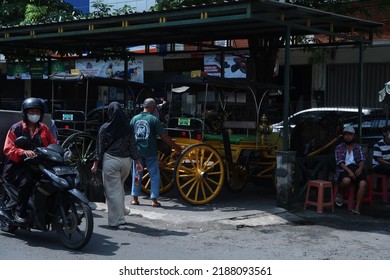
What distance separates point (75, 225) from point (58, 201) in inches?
14.6

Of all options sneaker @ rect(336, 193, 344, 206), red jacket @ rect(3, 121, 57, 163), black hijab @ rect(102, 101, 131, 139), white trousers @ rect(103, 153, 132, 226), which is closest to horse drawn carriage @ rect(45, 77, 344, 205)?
sneaker @ rect(336, 193, 344, 206)

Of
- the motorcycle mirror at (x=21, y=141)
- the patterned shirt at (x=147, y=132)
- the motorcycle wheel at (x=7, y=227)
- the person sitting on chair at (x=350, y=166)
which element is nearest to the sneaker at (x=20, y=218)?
the motorcycle wheel at (x=7, y=227)

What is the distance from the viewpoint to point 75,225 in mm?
6438

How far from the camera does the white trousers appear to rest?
24.6 feet

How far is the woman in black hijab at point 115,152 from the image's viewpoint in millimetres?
7477

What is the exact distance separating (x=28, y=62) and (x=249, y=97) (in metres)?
8.26

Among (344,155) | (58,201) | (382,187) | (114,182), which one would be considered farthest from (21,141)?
(382,187)

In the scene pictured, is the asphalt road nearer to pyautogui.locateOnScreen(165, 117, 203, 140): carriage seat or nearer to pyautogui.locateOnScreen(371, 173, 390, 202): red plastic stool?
pyautogui.locateOnScreen(371, 173, 390, 202): red plastic stool

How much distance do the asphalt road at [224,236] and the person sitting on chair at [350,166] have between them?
47 centimetres

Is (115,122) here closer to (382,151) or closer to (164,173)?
(164,173)

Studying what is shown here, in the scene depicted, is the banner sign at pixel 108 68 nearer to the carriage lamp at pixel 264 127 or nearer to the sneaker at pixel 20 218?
the carriage lamp at pixel 264 127

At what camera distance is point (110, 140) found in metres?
7.49
